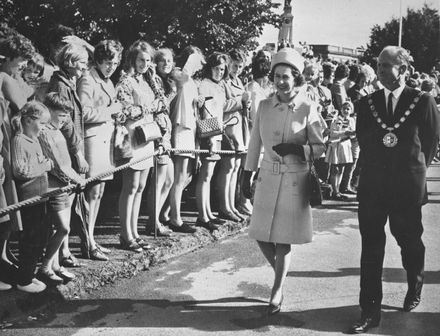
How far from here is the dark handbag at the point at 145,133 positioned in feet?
19.9

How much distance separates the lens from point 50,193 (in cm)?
474

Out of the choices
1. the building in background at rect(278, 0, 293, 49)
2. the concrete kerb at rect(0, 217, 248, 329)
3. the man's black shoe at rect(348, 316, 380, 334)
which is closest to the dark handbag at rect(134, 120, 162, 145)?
the concrete kerb at rect(0, 217, 248, 329)

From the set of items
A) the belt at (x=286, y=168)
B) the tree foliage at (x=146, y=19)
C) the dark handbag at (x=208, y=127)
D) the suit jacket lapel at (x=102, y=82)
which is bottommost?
the belt at (x=286, y=168)

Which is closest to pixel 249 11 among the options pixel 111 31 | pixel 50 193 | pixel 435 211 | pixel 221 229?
pixel 111 31

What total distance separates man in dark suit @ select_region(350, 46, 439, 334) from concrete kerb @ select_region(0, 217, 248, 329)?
2.13 metres

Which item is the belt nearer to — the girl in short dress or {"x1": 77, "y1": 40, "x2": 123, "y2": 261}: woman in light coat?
{"x1": 77, "y1": 40, "x2": 123, "y2": 261}: woman in light coat

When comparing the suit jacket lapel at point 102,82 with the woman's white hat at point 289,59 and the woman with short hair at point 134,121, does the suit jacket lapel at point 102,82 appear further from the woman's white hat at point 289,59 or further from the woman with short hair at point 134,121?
the woman's white hat at point 289,59

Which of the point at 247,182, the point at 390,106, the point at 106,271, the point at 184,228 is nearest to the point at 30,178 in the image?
the point at 106,271

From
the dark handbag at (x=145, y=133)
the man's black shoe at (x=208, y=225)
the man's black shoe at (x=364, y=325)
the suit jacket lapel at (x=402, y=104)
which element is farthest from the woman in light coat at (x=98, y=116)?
the suit jacket lapel at (x=402, y=104)

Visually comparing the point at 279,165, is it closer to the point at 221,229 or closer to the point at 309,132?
the point at 309,132

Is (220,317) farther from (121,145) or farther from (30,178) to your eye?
(121,145)

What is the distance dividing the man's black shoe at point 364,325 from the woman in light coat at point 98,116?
2.34 meters

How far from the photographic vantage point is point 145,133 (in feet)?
19.9

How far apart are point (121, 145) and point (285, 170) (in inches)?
65.4
